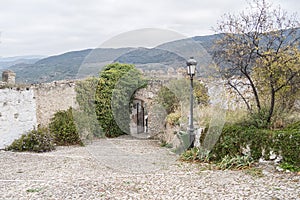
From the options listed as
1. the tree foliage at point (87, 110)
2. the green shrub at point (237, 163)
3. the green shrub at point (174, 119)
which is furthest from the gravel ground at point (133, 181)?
the tree foliage at point (87, 110)

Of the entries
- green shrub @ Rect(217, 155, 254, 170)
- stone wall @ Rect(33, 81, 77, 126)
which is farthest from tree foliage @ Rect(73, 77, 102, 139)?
green shrub @ Rect(217, 155, 254, 170)

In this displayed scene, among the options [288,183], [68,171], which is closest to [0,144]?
[68,171]

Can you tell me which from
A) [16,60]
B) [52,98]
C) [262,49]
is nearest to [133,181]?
[262,49]

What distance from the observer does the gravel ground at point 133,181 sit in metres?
4.23

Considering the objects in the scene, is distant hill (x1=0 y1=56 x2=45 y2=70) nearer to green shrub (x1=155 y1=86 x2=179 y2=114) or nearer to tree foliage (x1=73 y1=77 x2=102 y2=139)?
tree foliage (x1=73 y1=77 x2=102 y2=139)

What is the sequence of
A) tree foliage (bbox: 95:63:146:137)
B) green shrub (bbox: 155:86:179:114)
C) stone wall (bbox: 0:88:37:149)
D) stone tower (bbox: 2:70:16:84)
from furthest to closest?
A: 1. tree foliage (bbox: 95:63:146:137)
2. green shrub (bbox: 155:86:179:114)
3. stone tower (bbox: 2:70:16:84)
4. stone wall (bbox: 0:88:37:149)

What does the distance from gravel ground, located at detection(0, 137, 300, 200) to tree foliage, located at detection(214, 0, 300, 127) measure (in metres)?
1.95

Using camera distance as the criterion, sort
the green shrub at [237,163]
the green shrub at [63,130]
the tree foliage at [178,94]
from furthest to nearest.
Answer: the green shrub at [63,130]
the tree foliage at [178,94]
the green shrub at [237,163]

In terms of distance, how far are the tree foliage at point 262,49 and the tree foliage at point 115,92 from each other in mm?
5753

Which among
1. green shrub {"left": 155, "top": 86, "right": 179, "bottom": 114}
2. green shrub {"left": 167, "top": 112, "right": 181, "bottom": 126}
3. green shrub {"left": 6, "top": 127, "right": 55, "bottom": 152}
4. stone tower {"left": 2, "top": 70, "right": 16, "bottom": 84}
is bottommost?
green shrub {"left": 6, "top": 127, "right": 55, "bottom": 152}

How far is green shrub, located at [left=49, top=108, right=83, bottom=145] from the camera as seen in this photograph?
951 cm

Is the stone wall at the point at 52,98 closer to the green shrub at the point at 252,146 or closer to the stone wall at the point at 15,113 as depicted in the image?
the stone wall at the point at 15,113

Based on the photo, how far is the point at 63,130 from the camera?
952cm

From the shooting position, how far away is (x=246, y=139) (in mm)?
5562
